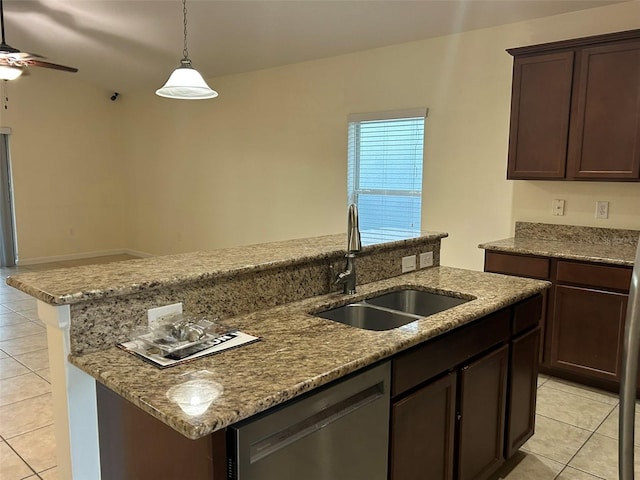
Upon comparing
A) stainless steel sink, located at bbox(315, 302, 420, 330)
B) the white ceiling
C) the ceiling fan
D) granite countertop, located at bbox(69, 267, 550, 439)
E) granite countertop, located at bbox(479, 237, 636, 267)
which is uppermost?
the white ceiling

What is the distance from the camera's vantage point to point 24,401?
3.09 meters

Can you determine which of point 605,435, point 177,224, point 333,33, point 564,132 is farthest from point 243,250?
point 177,224

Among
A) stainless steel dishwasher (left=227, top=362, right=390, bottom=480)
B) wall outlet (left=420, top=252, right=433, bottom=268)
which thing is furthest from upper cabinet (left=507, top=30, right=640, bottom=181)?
stainless steel dishwasher (left=227, top=362, right=390, bottom=480)

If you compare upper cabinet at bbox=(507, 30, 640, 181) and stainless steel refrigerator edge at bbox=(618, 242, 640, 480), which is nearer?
stainless steel refrigerator edge at bbox=(618, 242, 640, 480)

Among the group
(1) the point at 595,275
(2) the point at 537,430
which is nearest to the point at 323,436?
(2) the point at 537,430

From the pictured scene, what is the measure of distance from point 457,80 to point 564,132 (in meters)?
1.20

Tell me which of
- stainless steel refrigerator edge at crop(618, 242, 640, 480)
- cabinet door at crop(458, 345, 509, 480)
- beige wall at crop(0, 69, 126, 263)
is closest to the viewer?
stainless steel refrigerator edge at crop(618, 242, 640, 480)

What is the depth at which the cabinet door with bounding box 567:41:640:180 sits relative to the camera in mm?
3094

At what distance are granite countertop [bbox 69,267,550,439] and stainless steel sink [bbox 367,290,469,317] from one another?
28 centimetres

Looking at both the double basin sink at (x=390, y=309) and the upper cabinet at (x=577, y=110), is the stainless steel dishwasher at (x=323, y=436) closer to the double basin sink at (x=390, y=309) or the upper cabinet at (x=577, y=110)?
the double basin sink at (x=390, y=309)

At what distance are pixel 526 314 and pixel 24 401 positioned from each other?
2975 mm

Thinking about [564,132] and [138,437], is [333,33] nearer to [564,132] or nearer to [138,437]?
[564,132]

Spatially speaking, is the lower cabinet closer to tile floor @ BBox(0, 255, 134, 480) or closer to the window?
tile floor @ BBox(0, 255, 134, 480)

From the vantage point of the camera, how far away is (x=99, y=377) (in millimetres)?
1305
